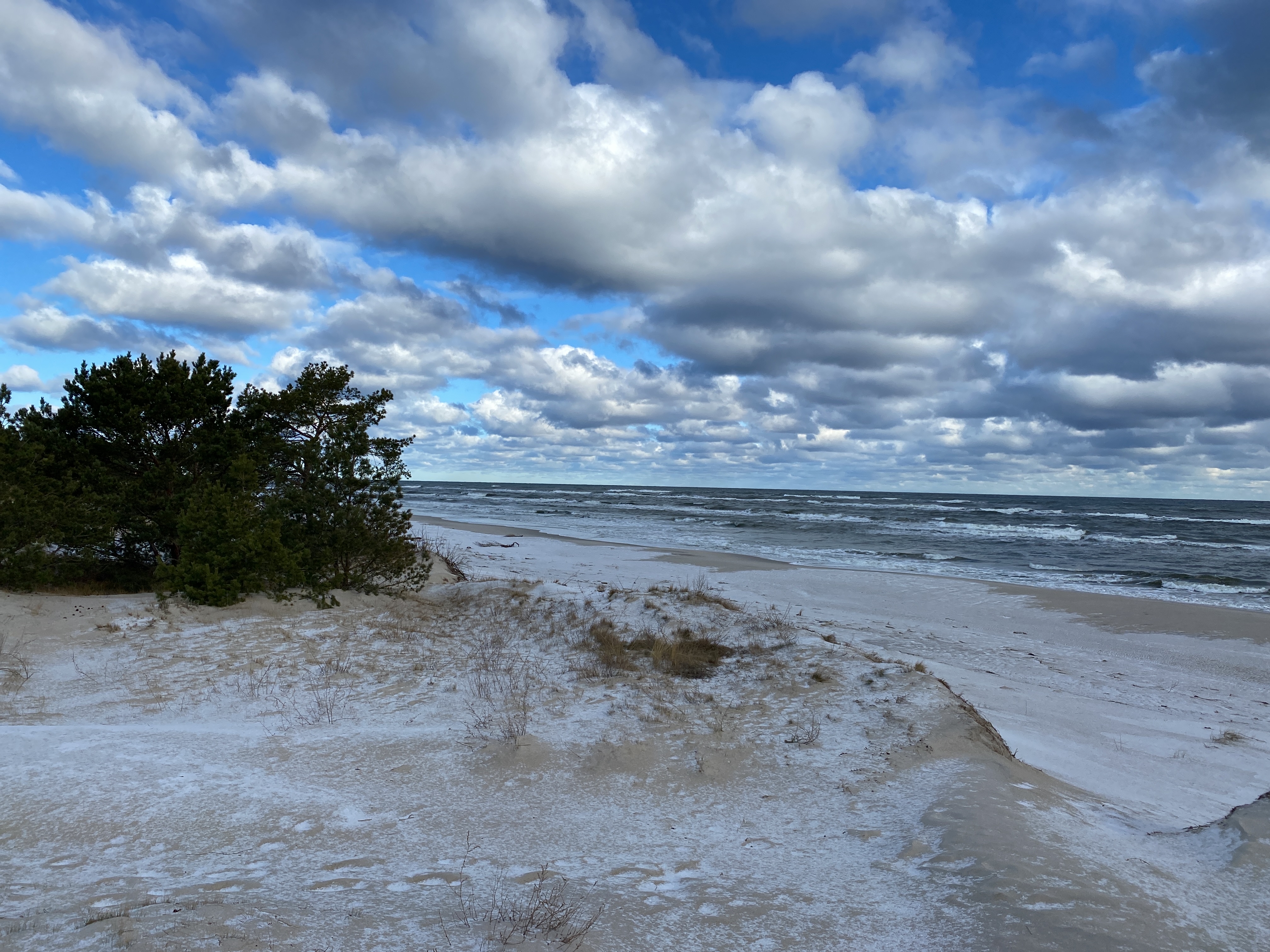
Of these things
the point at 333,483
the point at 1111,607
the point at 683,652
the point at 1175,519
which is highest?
the point at 333,483

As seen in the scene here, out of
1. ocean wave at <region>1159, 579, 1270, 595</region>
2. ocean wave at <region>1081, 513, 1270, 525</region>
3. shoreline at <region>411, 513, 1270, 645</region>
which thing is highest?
ocean wave at <region>1081, 513, 1270, 525</region>

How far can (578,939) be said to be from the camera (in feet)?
11.0

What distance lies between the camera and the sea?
26.7 meters

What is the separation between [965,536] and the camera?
147 ft

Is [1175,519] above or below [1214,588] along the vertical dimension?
above

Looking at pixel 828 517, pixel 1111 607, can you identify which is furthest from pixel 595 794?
pixel 828 517

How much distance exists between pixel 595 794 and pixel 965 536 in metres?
44.7

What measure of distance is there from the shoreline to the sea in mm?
793

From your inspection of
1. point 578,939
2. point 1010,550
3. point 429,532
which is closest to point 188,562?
point 578,939

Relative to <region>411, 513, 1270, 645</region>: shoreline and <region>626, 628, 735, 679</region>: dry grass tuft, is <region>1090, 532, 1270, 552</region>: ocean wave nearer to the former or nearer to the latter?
<region>411, 513, 1270, 645</region>: shoreline

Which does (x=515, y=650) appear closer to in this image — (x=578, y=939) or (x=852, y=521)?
(x=578, y=939)

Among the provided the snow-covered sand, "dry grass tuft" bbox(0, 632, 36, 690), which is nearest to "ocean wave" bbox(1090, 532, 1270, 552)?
the snow-covered sand

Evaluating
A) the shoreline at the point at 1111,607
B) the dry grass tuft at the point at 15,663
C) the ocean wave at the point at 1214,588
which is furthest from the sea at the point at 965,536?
the dry grass tuft at the point at 15,663

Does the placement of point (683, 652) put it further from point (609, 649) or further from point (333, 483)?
point (333, 483)
